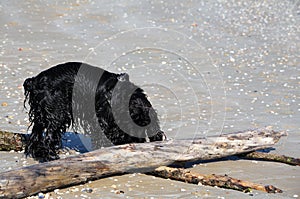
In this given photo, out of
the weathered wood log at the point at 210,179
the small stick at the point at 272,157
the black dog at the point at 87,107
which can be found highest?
the black dog at the point at 87,107

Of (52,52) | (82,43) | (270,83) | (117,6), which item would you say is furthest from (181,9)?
(270,83)

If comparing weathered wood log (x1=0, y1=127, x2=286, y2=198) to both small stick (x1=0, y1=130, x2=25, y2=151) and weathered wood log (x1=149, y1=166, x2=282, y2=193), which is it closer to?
weathered wood log (x1=149, y1=166, x2=282, y2=193)

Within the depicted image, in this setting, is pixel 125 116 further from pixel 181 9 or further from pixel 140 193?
pixel 181 9

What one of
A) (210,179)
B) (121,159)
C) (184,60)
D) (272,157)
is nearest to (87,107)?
(121,159)

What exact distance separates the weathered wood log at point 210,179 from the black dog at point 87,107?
1.77 feet

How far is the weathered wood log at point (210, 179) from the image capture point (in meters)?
6.62

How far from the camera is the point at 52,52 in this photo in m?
13.6

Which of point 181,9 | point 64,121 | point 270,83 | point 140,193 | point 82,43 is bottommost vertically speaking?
point 140,193

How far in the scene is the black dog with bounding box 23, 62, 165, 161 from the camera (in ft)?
23.7

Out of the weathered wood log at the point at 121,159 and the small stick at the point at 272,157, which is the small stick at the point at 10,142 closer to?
the weathered wood log at the point at 121,159

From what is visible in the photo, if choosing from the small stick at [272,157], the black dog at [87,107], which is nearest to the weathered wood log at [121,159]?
the small stick at [272,157]

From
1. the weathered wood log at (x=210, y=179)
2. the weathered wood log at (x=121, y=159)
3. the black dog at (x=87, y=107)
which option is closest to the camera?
→ the weathered wood log at (x=121, y=159)

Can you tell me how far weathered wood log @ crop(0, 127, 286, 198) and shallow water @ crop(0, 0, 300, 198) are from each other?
190mm

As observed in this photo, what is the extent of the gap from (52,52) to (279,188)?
25.7ft
